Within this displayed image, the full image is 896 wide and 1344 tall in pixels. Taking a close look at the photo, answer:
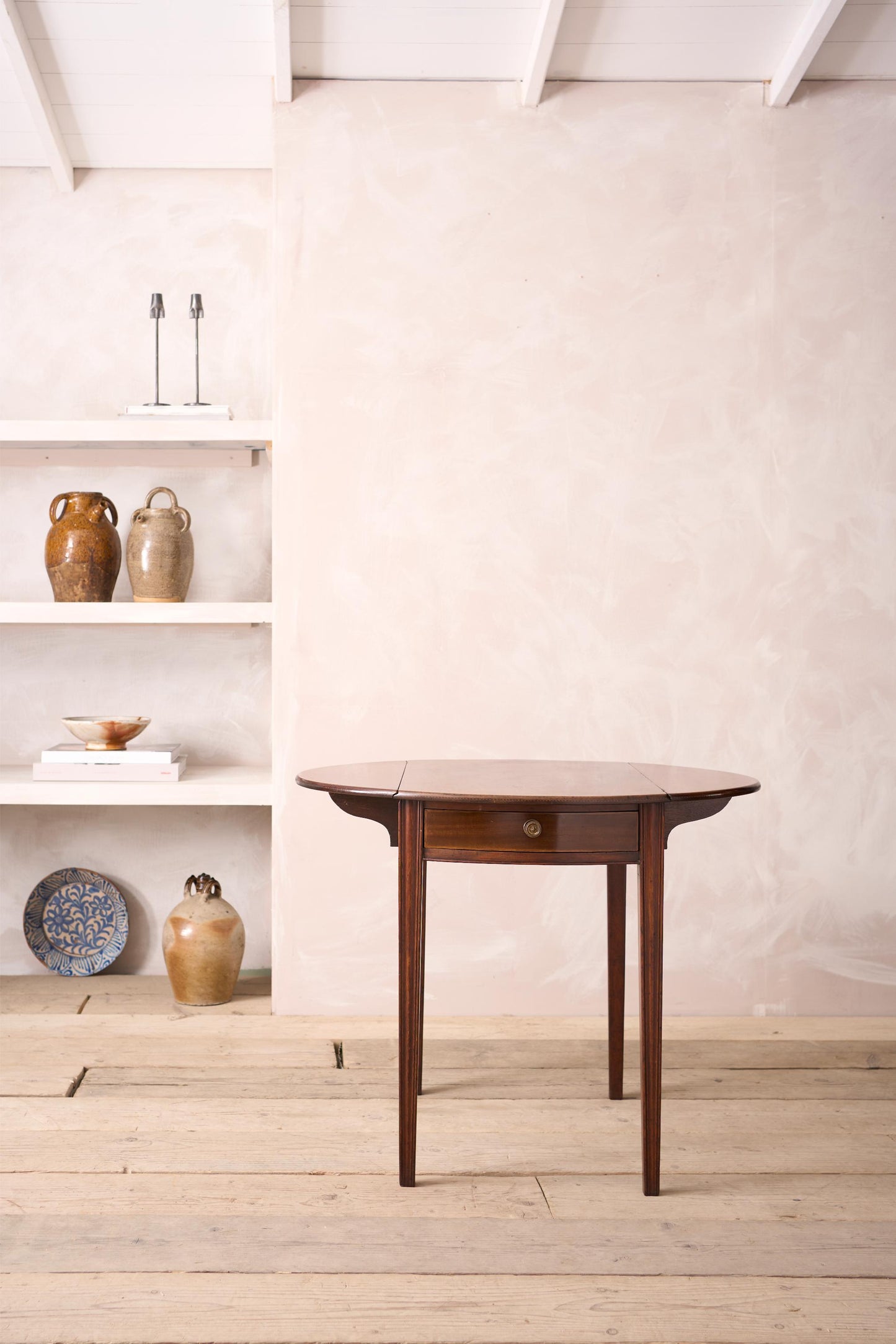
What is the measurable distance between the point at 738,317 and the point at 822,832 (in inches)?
57.1

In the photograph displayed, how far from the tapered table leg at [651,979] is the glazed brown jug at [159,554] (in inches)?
63.5

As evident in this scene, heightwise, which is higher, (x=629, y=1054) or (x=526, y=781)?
(x=526, y=781)

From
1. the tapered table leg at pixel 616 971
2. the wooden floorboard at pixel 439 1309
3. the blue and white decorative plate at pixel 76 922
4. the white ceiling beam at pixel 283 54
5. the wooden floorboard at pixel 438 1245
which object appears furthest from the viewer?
the blue and white decorative plate at pixel 76 922

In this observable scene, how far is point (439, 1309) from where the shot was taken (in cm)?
147

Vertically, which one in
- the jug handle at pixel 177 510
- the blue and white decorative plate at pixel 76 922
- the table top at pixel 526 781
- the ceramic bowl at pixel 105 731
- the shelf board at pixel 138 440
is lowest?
the blue and white decorative plate at pixel 76 922

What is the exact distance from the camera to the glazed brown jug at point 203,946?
2756 mm

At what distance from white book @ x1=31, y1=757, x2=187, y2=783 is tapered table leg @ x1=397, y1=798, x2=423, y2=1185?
3.87 ft

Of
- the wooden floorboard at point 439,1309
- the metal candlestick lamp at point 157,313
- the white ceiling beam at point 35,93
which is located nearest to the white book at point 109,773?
the metal candlestick lamp at point 157,313

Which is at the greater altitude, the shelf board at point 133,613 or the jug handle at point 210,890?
the shelf board at point 133,613

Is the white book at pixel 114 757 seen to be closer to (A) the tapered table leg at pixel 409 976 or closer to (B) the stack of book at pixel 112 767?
(B) the stack of book at pixel 112 767

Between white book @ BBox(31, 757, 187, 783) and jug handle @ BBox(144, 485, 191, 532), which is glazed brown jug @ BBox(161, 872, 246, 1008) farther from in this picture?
jug handle @ BBox(144, 485, 191, 532)

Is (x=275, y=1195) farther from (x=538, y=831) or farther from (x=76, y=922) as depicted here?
(x=76, y=922)

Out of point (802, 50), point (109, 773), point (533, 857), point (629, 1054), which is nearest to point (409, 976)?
point (533, 857)

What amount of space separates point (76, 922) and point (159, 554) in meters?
1.17
